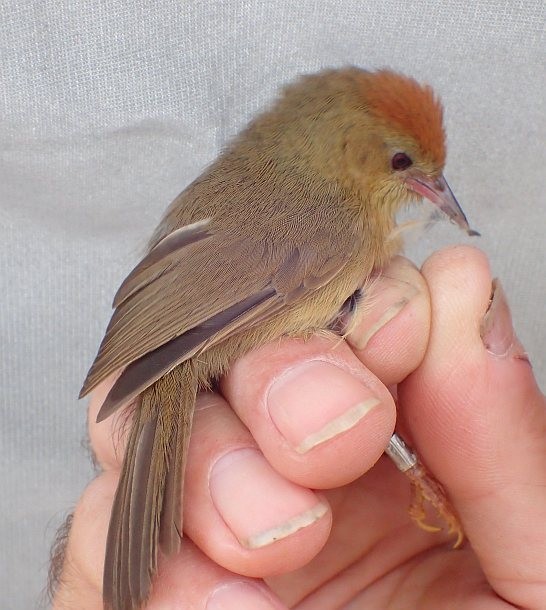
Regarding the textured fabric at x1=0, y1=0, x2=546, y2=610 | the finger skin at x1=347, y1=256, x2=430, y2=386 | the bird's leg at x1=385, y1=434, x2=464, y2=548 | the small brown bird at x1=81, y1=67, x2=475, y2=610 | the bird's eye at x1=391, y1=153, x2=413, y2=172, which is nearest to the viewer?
the small brown bird at x1=81, y1=67, x2=475, y2=610

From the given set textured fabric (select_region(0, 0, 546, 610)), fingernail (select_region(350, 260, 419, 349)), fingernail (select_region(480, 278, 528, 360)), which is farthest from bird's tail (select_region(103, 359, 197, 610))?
textured fabric (select_region(0, 0, 546, 610))

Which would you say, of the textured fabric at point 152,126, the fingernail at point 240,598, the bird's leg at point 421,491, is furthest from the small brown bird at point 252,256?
the textured fabric at point 152,126

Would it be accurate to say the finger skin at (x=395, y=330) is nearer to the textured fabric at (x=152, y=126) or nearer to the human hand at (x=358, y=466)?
the human hand at (x=358, y=466)

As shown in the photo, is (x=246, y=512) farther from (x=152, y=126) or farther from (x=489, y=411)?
(x=152, y=126)

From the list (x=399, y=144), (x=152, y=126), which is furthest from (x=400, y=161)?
(x=152, y=126)

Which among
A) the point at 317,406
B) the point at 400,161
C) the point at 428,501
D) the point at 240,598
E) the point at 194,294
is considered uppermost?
the point at 400,161

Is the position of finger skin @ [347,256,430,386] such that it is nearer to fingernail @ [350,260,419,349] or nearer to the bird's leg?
fingernail @ [350,260,419,349]

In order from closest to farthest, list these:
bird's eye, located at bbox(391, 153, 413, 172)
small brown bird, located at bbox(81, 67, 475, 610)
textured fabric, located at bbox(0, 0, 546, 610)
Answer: small brown bird, located at bbox(81, 67, 475, 610) < bird's eye, located at bbox(391, 153, 413, 172) < textured fabric, located at bbox(0, 0, 546, 610)
